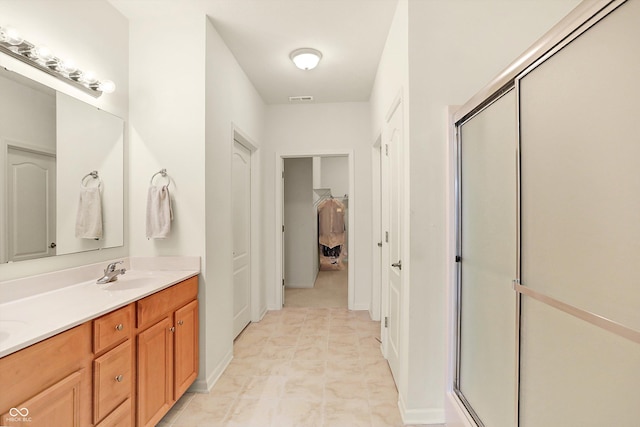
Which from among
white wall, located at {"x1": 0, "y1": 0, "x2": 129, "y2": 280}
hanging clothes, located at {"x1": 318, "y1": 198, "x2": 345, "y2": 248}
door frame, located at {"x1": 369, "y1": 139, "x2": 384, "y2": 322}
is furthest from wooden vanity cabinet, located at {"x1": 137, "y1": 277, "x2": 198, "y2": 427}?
hanging clothes, located at {"x1": 318, "y1": 198, "x2": 345, "y2": 248}

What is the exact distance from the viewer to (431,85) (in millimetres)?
1815

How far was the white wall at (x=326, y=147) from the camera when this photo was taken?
3791mm

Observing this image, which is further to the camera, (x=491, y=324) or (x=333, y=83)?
(x=333, y=83)

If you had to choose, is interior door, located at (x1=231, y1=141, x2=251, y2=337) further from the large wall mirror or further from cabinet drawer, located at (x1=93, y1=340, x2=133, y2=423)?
cabinet drawer, located at (x1=93, y1=340, x2=133, y2=423)

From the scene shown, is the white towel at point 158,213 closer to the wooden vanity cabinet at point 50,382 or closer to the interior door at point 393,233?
the wooden vanity cabinet at point 50,382

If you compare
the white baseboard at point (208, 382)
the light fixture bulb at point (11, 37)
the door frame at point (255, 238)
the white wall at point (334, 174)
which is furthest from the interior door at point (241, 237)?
the white wall at point (334, 174)

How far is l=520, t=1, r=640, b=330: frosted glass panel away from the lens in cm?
76

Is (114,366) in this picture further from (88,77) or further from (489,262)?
(489,262)

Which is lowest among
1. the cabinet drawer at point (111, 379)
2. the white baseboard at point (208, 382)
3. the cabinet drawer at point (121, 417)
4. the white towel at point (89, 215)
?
the white baseboard at point (208, 382)

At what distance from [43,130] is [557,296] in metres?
2.51

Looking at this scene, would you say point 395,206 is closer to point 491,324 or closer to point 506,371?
point 491,324

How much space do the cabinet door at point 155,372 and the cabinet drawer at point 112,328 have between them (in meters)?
0.13

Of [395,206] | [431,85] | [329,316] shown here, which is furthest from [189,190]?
[329,316]

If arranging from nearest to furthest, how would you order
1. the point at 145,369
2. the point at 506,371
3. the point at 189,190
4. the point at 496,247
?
the point at 506,371 → the point at 496,247 → the point at 145,369 → the point at 189,190
